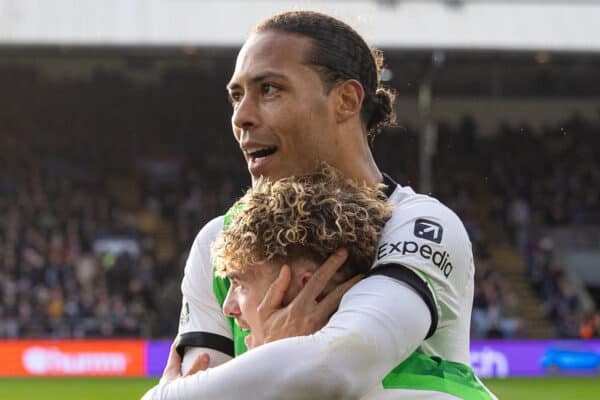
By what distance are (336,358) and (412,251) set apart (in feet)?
1.00

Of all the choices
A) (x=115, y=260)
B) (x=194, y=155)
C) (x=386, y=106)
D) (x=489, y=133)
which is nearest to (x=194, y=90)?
(x=194, y=155)

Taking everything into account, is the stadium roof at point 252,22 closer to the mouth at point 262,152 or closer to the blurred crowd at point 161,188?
the blurred crowd at point 161,188

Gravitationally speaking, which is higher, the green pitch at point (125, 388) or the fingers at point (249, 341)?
the fingers at point (249, 341)

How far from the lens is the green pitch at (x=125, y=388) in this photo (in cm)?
1503

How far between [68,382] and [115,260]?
478 cm

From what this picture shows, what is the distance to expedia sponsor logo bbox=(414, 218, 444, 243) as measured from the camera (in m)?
2.15

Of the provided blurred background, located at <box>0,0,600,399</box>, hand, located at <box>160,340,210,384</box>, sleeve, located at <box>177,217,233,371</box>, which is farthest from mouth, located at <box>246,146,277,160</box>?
blurred background, located at <box>0,0,600,399</box>

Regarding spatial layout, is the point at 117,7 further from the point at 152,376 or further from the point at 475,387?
the point at 475,387

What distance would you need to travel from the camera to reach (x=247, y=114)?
91.3 inches

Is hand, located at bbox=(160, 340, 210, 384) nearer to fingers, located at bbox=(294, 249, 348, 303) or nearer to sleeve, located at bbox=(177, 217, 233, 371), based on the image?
sleeve, located at bbox=(177, 217, 233, 371)

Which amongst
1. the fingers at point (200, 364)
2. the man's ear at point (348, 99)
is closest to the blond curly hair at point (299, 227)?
the fingers at point (200, 364)

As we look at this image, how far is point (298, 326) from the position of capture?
2033 millimetres

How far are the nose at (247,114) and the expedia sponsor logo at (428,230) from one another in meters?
0.42

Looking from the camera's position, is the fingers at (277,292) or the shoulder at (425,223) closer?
the fingers at (277,292)
